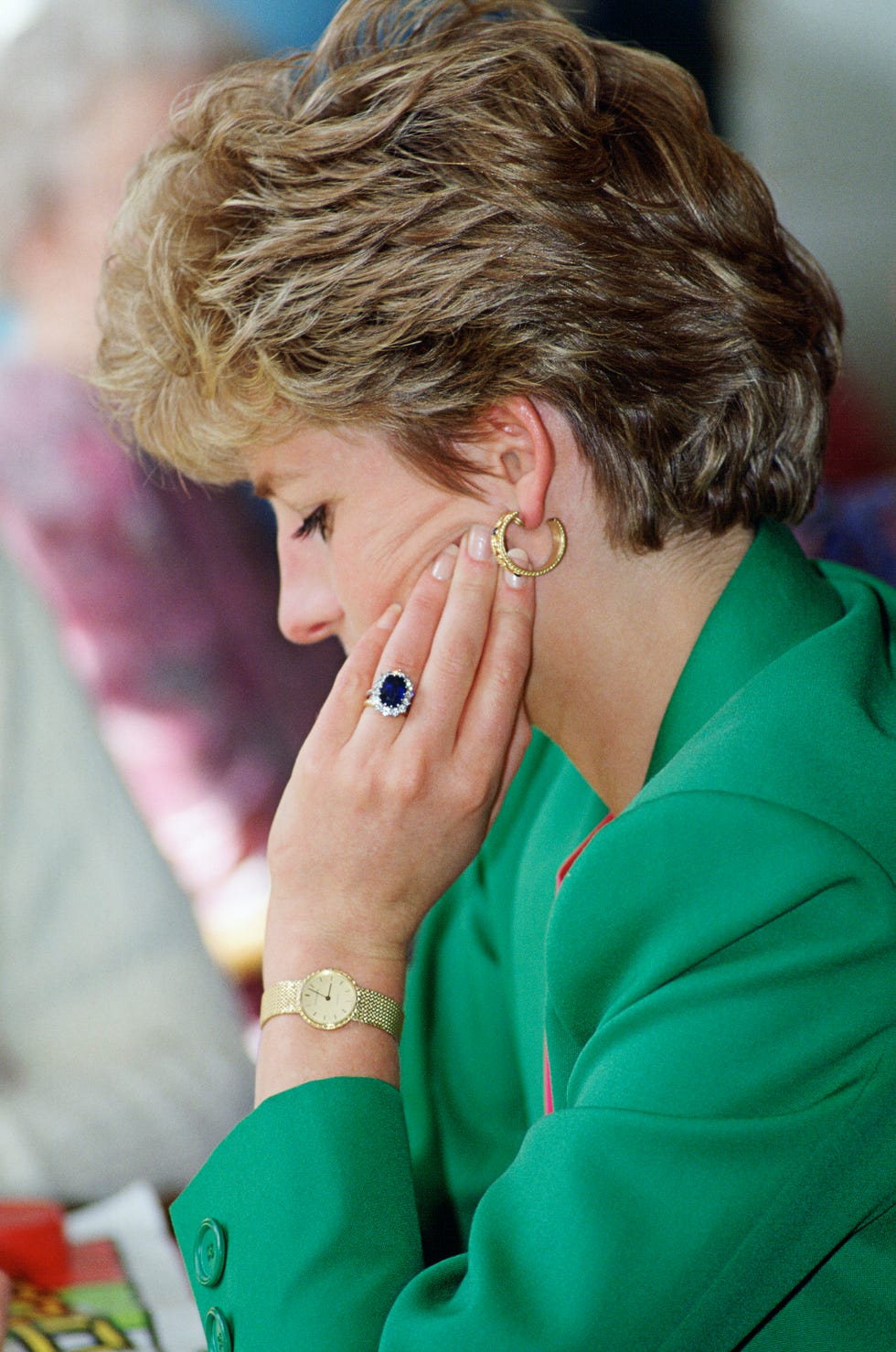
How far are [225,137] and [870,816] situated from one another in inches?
25.0

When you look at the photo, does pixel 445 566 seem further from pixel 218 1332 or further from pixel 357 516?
pixel 218 1332

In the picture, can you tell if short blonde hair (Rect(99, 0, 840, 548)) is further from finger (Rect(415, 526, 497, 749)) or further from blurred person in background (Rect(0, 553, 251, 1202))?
blurred person in background (Rect(0, 553, 251, 1202))

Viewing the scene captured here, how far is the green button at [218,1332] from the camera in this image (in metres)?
0.76

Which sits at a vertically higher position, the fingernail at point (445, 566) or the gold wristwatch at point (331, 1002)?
the fingernail at point (445, 566)

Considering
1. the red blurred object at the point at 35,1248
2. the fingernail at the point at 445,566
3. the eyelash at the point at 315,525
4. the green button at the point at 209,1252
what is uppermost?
the eyelash at the point at 315,525

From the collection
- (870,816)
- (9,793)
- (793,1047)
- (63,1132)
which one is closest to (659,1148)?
(793,1047)

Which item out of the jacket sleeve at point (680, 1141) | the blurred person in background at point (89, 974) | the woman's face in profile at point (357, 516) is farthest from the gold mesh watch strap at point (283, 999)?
the blurred person in background at point (89, 974)

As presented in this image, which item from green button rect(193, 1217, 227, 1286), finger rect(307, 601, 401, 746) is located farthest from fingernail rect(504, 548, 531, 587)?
green button rect(193, 1217, 227, 1286)

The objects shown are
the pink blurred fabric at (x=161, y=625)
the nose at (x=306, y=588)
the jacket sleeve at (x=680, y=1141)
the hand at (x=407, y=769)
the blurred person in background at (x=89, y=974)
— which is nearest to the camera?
the jacket sleeve at (x=680, y=1141)

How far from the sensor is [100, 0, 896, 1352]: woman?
659mm

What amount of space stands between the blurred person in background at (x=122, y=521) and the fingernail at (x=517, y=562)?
118 centimetres

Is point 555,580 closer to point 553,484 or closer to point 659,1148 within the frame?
point 553,484

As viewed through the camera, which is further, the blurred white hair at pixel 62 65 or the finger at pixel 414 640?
the blurred white hair at pixel 62 65

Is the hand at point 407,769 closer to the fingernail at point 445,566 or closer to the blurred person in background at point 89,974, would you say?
the fingernail at point 445,566
